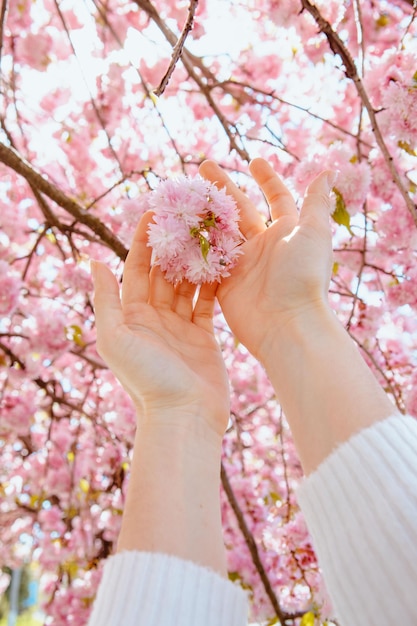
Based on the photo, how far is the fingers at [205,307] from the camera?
1217mm

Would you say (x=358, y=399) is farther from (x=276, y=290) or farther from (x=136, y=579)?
(x=136, y=579)

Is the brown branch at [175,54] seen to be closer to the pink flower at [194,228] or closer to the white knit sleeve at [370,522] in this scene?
the pink flower at [194,228]

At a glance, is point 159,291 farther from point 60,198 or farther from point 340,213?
point 340,213

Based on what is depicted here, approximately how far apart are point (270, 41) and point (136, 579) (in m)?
3.08

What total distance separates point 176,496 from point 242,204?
0.69 meters

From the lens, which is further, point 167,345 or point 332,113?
point 332,113

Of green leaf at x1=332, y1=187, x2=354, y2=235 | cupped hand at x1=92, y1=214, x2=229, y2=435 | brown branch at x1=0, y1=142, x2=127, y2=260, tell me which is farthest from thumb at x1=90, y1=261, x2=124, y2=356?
green leaf at x1=332, y1=187, x2=354, y2=235

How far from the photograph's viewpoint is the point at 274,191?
1238 millimetres

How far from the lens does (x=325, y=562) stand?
73 cm

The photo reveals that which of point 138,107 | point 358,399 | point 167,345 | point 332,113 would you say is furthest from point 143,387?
point 138,107

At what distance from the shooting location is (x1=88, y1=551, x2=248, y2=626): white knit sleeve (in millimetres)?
704

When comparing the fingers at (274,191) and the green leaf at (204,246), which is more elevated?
the fingers at (274,191)

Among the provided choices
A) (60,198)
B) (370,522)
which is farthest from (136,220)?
(370,522)

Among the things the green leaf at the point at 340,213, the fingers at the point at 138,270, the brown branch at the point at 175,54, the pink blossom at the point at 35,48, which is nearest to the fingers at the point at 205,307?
the fingers at the point at 138,270
